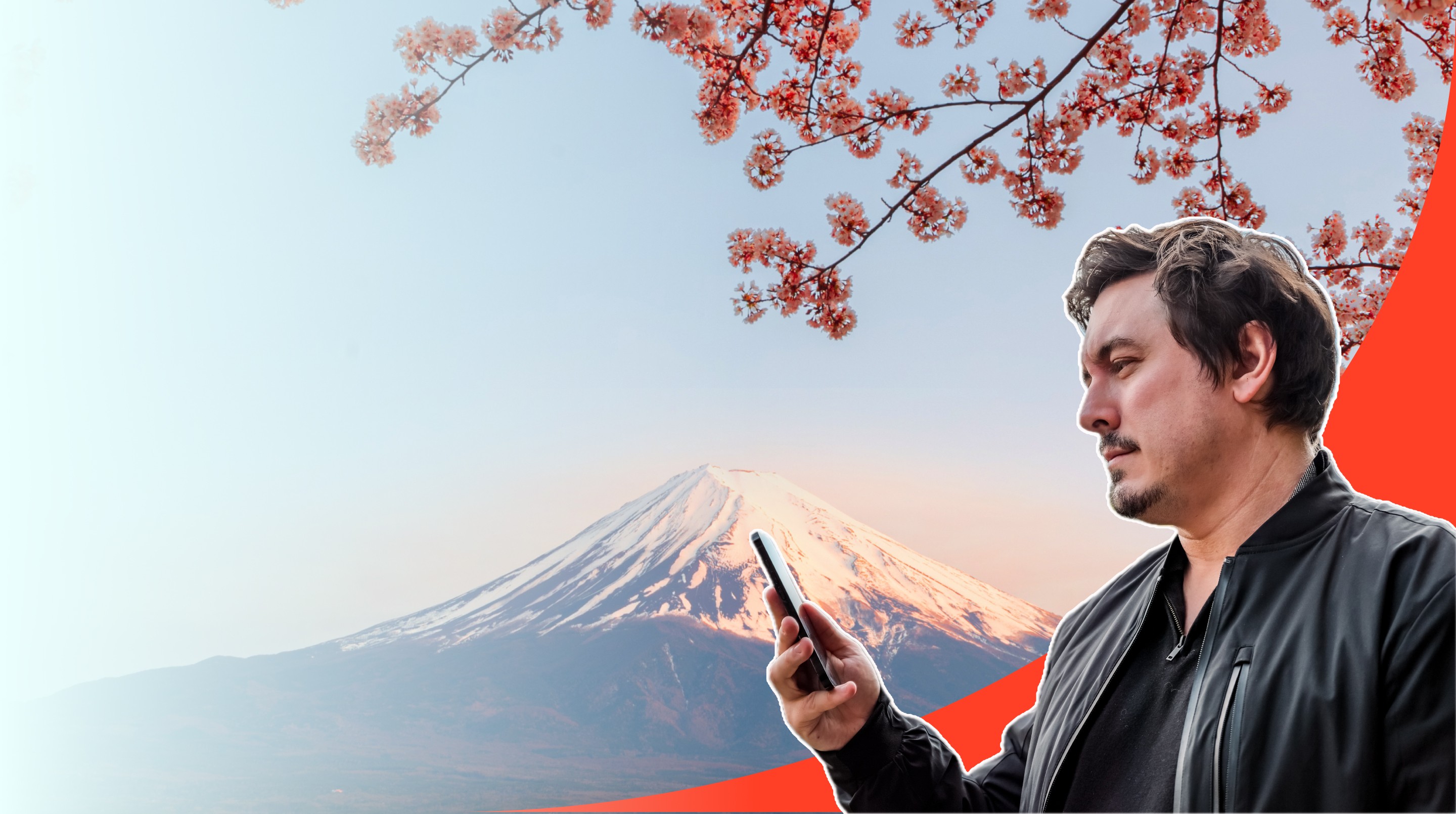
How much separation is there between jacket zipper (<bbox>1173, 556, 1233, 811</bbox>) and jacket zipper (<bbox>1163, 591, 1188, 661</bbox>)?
0.06 feet

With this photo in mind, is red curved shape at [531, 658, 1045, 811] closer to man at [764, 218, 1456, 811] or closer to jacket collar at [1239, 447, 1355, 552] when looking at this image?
man at [764, 218, 1456, 811]

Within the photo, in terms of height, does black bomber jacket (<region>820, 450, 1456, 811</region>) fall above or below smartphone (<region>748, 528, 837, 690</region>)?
below

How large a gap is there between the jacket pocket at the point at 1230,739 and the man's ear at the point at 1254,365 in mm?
271

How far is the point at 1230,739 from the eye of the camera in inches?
30.7

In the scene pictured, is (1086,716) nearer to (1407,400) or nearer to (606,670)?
(1407,400)

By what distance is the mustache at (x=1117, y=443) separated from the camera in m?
0.99

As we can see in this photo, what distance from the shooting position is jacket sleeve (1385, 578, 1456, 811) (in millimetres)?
684

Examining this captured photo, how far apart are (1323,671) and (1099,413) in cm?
34

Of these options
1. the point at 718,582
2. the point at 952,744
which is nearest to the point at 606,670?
the point at 718,582

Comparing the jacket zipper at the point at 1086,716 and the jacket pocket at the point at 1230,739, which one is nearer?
the jacket pocket at the point at 1230,739

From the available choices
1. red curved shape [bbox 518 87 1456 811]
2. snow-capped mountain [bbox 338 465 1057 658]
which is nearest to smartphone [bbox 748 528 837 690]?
red curved shape [bbox 518 87 1456 811]

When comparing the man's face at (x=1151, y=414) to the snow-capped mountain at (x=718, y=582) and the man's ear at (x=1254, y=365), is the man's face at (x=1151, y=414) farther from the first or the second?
the snow-capped mountain at (x=718, y=582)

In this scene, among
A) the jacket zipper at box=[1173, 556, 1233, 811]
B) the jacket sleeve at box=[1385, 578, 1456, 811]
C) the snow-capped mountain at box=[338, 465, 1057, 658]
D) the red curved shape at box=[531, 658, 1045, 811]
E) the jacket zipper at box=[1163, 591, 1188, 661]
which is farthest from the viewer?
the snow-capped mountain at box=[338, 465, 1057, 658]

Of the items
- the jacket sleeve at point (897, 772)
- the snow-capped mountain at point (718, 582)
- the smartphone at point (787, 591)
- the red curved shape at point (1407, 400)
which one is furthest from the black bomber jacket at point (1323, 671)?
the snow-capped mountain at point (718, 582)
